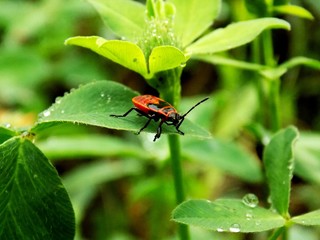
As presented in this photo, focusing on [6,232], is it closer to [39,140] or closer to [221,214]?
[221,214]

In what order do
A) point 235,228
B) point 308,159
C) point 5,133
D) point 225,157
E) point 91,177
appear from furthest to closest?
1. point 91,177
2. point 225,157
3. point 308,159
4. point 5,133
5. point 235,228

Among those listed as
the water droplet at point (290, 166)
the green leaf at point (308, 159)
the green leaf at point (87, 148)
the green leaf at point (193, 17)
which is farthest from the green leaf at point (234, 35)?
the green leaf at point (87, 148)

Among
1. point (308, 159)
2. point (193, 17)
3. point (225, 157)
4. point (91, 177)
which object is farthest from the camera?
point (91, 177)

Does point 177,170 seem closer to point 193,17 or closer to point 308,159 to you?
point 193,17

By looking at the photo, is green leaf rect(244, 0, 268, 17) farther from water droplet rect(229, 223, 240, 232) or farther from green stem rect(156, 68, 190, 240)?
water droplet rect(229, 223, 240, 232)

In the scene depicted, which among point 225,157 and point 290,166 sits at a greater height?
point 290,166

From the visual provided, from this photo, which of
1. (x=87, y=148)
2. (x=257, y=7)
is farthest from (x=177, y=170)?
(x=87, y=148)

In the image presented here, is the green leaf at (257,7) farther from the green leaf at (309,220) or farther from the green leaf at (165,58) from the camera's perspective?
the green leaf at (309,220)
